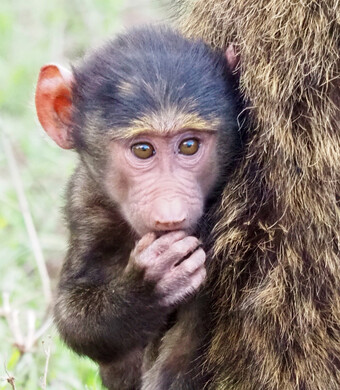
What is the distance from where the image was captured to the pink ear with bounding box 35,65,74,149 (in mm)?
2844

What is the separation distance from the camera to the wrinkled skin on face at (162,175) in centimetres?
254

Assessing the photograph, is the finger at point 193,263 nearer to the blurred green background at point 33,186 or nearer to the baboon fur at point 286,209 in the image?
the baboon fur at point 286,209

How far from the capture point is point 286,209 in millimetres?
2465

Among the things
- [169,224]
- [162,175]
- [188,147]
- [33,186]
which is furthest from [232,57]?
[33,186]

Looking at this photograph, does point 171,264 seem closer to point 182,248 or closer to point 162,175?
point 182,248

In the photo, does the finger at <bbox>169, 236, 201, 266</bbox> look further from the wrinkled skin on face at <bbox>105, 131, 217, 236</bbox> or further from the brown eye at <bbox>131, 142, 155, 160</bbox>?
the brown eye at <bbox>131, 142, 155, 160</bbox>

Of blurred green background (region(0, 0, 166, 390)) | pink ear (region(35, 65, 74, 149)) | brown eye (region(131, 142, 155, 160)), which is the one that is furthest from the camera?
blurred green background (region(0, 0, 166, 390))

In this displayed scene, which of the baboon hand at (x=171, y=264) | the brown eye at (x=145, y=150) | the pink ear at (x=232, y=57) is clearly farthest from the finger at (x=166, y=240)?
the pink ear at (x=232, y=57)

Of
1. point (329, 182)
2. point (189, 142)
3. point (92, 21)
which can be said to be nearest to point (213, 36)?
point (189, 142)

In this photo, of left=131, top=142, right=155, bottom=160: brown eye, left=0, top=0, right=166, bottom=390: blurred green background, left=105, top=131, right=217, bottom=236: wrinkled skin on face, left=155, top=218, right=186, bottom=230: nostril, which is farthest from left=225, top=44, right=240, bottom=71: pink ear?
left=0, top=0, right=166, bottom=390: blurred green background

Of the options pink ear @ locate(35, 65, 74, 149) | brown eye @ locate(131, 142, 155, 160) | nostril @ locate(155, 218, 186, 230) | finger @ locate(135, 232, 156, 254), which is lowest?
finger @ locate(135, 232, 156, 254)

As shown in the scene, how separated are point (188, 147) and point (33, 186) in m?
3.08

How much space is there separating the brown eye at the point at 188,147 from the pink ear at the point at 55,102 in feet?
1.38

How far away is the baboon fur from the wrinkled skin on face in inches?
3.6
